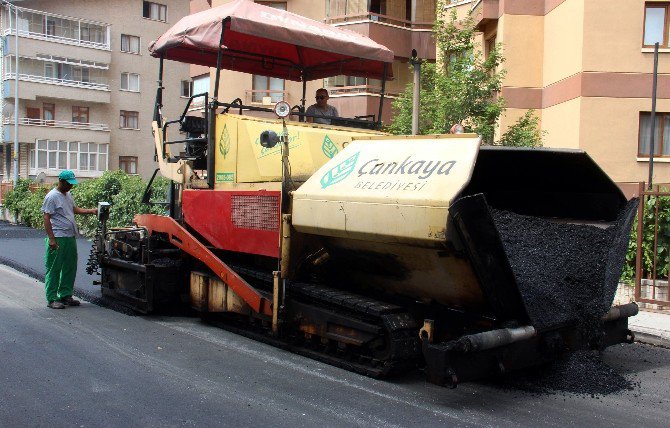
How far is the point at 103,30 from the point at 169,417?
42267 mm

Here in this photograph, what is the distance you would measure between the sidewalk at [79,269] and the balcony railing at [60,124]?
1944cm

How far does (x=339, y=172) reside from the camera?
5.53 meters

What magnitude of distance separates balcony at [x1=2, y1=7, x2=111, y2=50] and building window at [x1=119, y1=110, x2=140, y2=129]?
4.14 meters

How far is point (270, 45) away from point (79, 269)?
6395 mm

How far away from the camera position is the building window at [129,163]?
142 ft

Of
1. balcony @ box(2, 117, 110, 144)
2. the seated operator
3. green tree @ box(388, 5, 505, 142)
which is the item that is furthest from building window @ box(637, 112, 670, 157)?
balcony @ box(2, 117, 110, 144)

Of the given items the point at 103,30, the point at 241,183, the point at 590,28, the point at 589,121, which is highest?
the point at 103,30

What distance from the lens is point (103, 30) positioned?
4241cm

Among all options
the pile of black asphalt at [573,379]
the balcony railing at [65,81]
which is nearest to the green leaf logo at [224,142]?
the pile of black asphalt at [573,379]

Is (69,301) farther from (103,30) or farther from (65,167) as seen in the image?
(103,30)

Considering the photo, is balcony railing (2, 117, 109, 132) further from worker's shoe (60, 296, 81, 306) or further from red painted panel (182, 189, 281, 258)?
red painted panel (182, 189, 281, 258)

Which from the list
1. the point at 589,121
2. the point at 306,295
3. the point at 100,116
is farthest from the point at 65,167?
the point at 306,295

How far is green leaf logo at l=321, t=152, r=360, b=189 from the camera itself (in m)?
5.46

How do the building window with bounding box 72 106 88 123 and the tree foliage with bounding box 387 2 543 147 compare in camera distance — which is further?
the building window with bounding box 72 106 88 123
